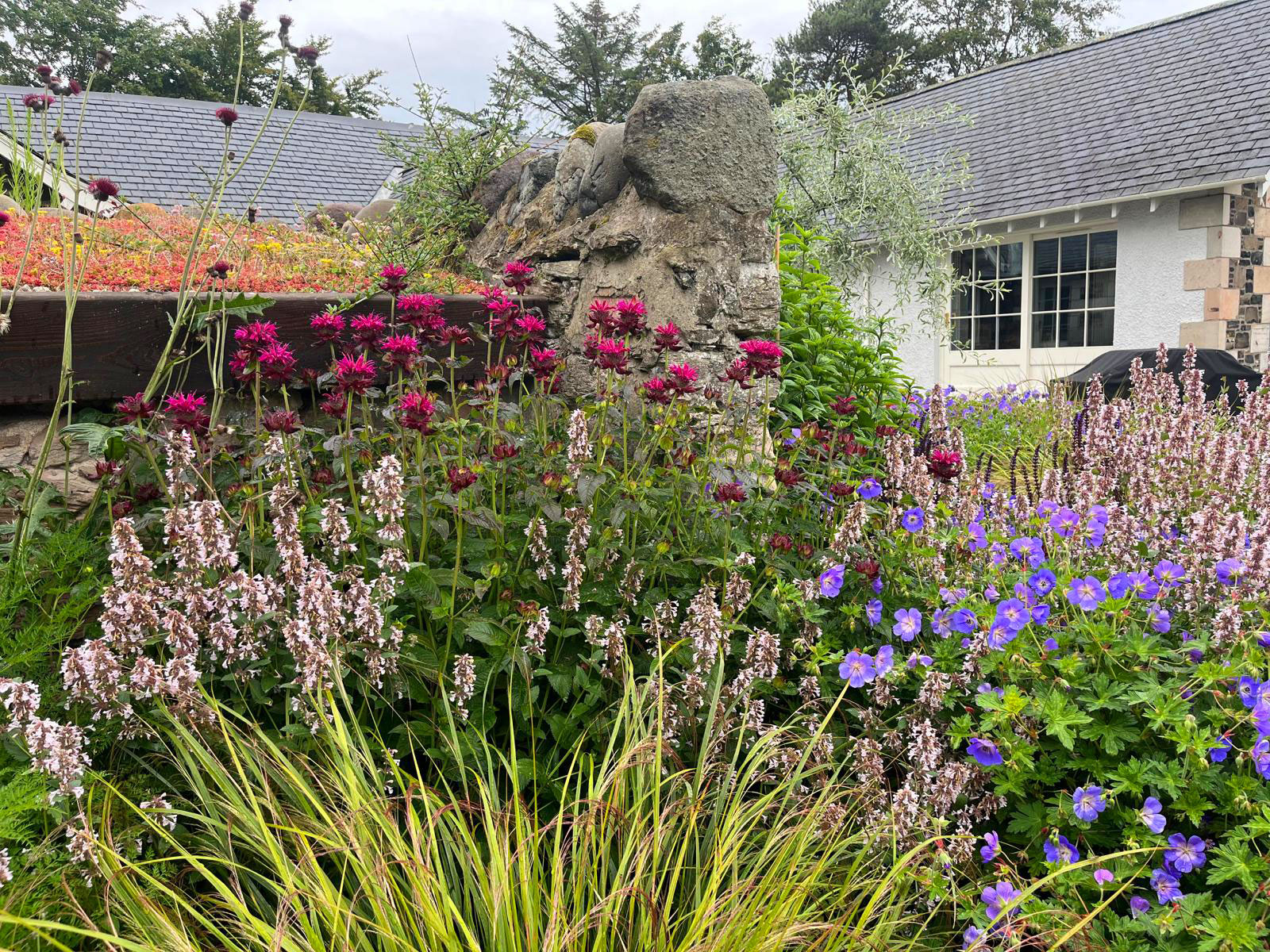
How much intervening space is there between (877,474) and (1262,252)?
33.5 feet

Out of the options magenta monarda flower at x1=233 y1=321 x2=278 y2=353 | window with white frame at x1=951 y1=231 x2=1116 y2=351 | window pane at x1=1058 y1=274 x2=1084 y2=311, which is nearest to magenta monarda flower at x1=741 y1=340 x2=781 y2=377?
magenta monarda flower at x1=233 y1=321 x2=278 y2=353

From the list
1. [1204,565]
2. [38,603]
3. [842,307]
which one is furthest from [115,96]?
[1204,565]

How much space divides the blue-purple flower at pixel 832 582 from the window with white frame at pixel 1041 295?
9.68m

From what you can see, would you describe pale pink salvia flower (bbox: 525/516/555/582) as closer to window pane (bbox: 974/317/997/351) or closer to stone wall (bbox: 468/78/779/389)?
stone wall (bbox: 468/78/779/389)

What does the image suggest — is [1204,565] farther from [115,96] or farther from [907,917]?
[115,96]

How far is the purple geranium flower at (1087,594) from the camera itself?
7.23 ft

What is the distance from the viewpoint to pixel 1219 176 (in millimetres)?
10352

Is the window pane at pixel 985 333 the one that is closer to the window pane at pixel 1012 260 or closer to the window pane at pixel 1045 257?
the window pane at pixel 1012 260

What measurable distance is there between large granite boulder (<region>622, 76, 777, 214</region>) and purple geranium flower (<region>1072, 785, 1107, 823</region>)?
299 cm

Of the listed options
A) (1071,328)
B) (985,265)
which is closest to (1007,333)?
(1071,328)

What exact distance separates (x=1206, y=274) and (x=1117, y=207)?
1.41m

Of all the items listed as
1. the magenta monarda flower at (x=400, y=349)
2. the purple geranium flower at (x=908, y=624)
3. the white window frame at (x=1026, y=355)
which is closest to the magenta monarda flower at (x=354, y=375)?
the magenta monarda flower at (x=400, y=349)

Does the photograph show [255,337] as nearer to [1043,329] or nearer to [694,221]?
[694,221]

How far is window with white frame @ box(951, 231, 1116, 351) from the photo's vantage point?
475 inches
